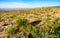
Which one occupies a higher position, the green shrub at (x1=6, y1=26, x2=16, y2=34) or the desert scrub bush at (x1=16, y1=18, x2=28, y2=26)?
the desert scrub bush at (x1=16, y1=18, x2=28, y2=26)

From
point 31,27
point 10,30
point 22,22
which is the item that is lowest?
point 10,30

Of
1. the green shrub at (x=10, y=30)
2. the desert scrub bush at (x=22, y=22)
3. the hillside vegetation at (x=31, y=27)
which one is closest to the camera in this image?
the hillside vegetation at (x=31, y=27)

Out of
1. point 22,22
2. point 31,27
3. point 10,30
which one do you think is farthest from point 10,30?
point 31,27

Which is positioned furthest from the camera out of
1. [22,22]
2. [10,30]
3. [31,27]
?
[22,22]

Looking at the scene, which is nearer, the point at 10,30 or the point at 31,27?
the point at 10,30

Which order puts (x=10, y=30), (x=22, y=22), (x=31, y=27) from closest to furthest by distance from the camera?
(x=10, y=30)
(x=31, y=27)
(x=22, y=22)

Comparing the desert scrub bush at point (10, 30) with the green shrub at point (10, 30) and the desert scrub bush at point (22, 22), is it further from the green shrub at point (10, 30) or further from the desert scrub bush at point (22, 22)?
the desert scrub bush at point (22, 22)

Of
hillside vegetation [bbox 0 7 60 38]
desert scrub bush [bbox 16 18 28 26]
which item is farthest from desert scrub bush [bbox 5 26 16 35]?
desert scrub bush [bbox 16 18 28 26]

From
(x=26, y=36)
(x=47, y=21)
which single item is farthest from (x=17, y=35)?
(x=47, y=21)

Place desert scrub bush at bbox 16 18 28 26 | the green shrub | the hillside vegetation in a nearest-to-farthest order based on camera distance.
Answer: the hillside vegetation
the green shrub
desert scrub bush at bbox 16 18 28 26

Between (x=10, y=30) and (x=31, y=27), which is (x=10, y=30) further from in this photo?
(x=31, y=27)

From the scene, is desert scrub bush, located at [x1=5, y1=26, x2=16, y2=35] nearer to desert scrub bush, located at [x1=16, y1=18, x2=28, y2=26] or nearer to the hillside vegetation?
the hillside vegetation

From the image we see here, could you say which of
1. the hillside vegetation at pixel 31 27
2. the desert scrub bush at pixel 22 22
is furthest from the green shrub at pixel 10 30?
the desert scrub bush at pixel 22 22
